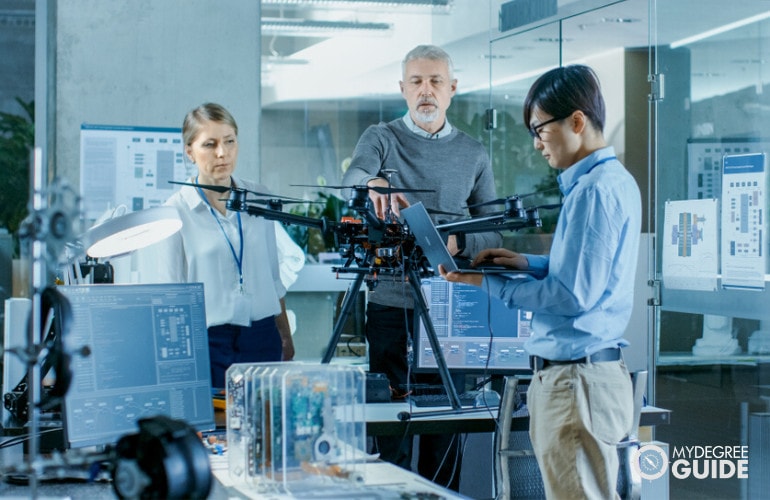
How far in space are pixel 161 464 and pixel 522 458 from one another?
72.9 inches

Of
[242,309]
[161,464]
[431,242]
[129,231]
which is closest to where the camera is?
[161,464]

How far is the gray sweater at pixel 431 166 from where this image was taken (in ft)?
11.4

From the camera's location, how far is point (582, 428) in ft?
7.79

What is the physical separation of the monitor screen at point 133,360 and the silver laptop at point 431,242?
57 cm

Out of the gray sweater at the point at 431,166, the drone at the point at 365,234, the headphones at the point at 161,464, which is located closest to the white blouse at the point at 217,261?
the gray sweater at the point at 431,166

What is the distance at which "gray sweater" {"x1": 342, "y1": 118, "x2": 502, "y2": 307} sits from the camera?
11.4ft

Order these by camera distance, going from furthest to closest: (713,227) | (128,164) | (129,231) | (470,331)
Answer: (128,164) → (713,227) → (470,331) → (129,231)

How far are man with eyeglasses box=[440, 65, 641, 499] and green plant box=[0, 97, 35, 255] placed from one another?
3.43 metres

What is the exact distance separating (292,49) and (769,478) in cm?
514

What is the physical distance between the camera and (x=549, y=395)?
2434 millimetres

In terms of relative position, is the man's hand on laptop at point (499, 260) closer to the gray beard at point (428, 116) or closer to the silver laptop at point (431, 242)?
the silver laptop at point (431, 242)

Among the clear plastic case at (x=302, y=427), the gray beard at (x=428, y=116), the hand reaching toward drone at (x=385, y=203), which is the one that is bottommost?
the clear plastic case at (x=302, y=427)
